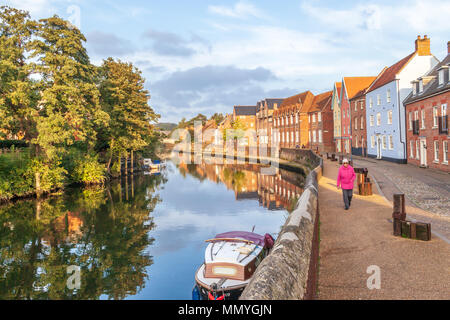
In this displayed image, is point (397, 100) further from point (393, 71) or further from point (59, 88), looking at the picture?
point (59, 88)

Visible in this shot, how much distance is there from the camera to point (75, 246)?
1702cm

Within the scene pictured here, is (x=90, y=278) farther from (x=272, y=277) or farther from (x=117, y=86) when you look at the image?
(x=117, y=86)

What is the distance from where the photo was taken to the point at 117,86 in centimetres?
4428

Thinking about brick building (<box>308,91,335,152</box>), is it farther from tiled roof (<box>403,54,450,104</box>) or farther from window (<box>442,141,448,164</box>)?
window (<box>442,141,448,164</box>)

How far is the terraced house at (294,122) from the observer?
231 feet

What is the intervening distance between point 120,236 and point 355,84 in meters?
45.0

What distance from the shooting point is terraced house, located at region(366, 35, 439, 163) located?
34875 millimetres

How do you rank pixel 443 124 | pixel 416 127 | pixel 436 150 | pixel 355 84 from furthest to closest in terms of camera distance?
1. pixel 355 84
2. pixel 416 127
3. pixel 436 150
4. pixel 443 124

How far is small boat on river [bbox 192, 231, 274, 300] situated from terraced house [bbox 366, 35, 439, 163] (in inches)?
1130

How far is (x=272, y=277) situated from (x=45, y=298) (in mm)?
9771

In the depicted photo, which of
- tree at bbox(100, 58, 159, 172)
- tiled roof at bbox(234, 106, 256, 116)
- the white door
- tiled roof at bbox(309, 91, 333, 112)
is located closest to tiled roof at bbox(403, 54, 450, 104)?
the white door

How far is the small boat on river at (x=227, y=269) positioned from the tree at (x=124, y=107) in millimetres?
33070

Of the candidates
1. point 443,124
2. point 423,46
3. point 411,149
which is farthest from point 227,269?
point 423,46

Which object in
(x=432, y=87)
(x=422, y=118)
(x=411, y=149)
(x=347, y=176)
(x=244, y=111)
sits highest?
(x=244, y=111)
